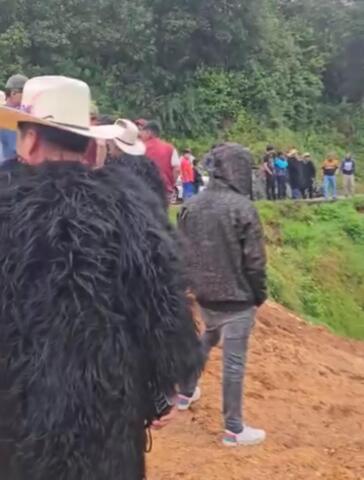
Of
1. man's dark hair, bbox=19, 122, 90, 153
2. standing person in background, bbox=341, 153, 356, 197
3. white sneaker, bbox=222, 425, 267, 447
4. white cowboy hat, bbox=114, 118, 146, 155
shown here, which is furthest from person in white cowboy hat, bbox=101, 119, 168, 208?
standing person in background, bbox=341, 153, 356, 197

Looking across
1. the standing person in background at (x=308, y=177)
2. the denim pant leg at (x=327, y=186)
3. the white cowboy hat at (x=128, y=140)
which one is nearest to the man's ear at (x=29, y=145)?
the white cowboy hat at (x=128, y=140)

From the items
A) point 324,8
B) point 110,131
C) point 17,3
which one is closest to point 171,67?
point 17,3

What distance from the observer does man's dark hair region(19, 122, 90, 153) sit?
2752mm

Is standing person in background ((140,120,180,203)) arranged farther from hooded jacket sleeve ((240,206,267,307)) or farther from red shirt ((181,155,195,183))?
red shirt ((181,155,195,183))

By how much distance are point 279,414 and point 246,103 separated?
105ft

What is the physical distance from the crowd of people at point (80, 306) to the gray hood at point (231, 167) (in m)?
3.29

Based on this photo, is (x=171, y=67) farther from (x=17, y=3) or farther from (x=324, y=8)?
(x=324, y=8)

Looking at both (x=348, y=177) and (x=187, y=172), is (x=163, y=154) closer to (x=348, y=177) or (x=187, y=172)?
(x=187, y=172)

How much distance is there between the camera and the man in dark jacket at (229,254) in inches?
243

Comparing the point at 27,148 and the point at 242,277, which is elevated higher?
the point at 27,148

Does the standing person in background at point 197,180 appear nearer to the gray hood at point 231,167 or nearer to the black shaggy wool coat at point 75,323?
the gray hood at point 231,167

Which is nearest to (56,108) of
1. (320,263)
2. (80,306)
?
(80,306)

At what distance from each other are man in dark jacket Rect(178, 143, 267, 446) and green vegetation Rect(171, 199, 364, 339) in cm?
1052

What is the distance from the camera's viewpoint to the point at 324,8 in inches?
1796
